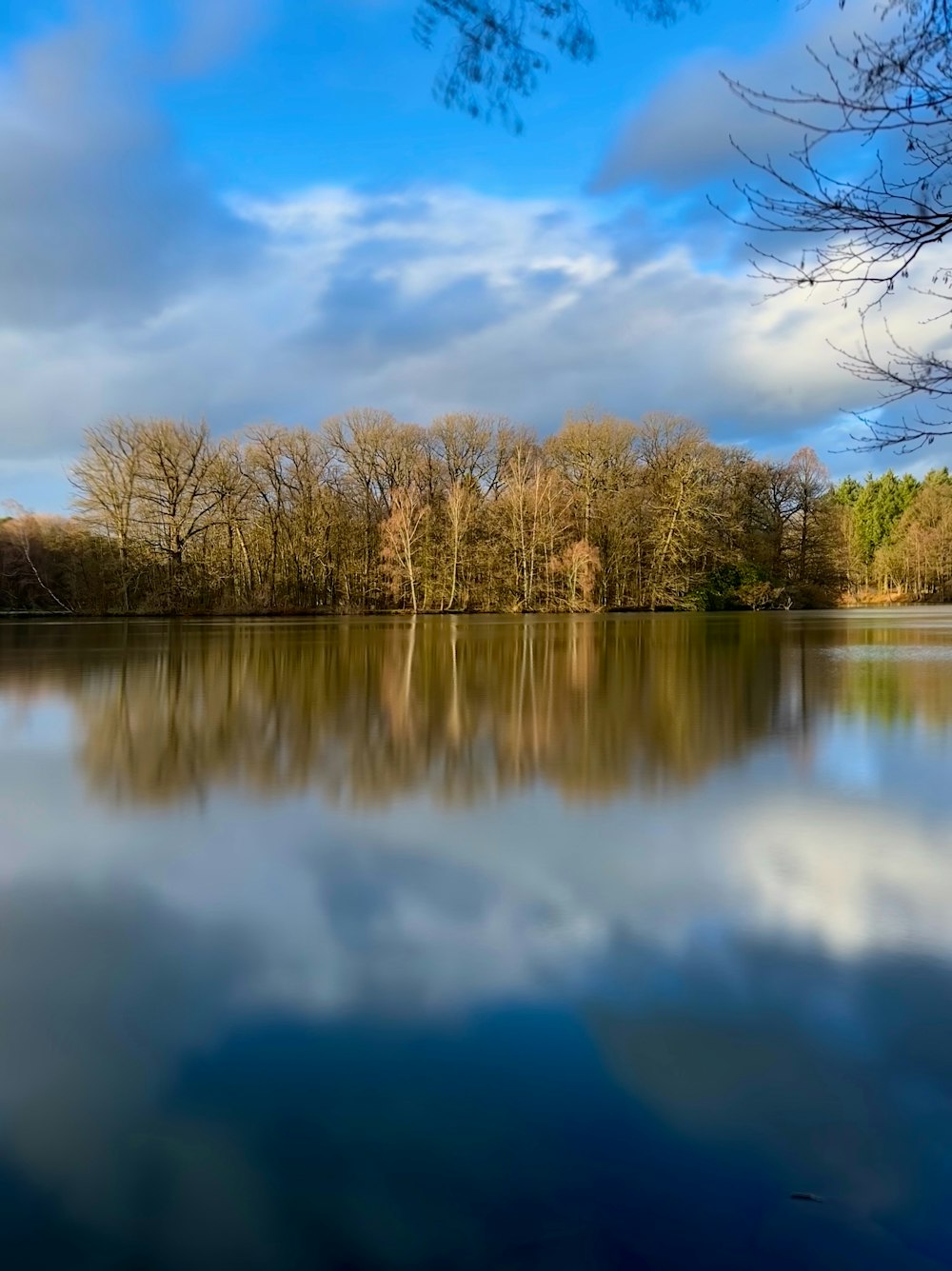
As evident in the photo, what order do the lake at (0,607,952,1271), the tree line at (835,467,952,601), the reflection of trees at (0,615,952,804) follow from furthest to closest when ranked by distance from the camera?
the tree line at (835,467,952,601) → the reflection of trees at (0,615,952,804) → the lake at (0,607,952,1271)

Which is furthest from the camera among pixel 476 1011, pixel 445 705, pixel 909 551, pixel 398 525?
pixel 909 551

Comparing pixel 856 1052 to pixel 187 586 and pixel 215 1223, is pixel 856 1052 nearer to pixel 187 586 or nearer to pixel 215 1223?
pixel 215 1223

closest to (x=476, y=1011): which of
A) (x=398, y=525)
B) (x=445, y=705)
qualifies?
(x=445, y=705)

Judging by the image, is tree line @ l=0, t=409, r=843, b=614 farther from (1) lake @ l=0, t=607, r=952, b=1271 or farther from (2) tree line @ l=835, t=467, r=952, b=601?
(1) lake @ l=0, t=607, r=952, b=1271

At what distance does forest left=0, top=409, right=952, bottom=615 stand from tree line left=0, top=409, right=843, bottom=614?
0.22 ft

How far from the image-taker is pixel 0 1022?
2.54m

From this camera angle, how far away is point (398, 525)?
112ft

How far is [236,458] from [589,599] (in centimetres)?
1523

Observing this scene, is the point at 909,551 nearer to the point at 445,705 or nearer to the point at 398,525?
the point at 398,525

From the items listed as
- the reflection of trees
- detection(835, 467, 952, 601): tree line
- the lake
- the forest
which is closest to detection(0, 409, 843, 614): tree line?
the forest

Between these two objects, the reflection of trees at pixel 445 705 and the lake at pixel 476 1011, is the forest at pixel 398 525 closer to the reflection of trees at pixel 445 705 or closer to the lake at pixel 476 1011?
the reflection of trees at pixel 445 705

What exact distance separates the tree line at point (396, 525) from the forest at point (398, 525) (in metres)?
0.07

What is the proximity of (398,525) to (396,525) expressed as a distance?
8 cm

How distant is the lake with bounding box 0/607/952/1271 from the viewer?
1.79 meters
